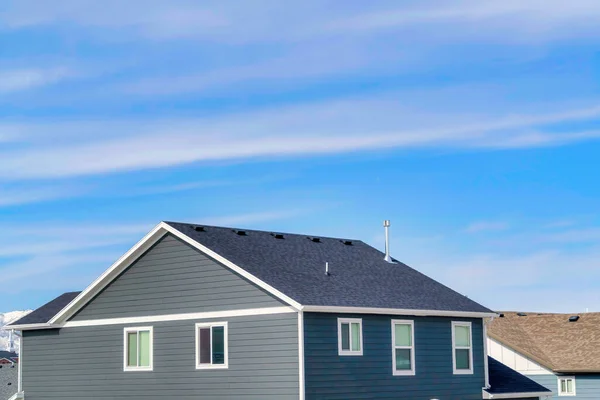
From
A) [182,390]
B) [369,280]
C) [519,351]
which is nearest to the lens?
[182,390]

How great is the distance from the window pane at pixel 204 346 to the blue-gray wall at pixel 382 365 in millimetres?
3782

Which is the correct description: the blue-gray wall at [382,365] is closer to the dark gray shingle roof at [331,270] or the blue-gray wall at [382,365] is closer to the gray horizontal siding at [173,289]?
the dark gray shingle roof at [331,270]

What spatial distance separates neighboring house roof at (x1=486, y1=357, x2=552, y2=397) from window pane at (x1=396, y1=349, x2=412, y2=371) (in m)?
4.29

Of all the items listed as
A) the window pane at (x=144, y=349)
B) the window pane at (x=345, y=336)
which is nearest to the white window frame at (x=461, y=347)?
the window pane at (x=345, y=336)

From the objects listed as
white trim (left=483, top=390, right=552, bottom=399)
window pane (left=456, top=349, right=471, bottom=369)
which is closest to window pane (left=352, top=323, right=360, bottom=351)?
window pane (left=456, top=349, right=471, bottom=369)

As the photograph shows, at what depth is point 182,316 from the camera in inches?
1264

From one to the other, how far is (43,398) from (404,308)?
13.6m

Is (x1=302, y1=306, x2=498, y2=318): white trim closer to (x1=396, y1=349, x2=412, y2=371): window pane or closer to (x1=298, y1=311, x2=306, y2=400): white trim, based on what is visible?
(x1=298, y1=311, x2=306, y2=400): white trim

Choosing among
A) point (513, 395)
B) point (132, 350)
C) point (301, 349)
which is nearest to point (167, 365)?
point (132, 350)

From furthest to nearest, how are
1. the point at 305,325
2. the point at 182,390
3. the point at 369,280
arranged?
the point at 369,280 → the point at 182,390 → the point at 305,325

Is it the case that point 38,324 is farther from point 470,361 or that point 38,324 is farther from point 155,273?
point 470,361

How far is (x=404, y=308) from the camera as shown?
3219 centimetres

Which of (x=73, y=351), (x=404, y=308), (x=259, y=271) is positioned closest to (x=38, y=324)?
(x=73, y=351)

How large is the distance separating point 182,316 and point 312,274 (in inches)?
165
